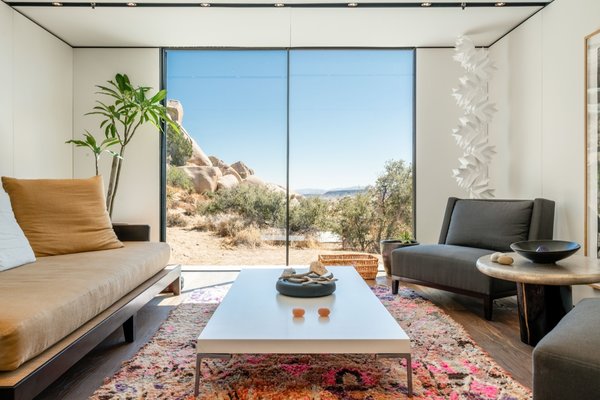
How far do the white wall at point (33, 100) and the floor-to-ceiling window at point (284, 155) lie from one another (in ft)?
3.84

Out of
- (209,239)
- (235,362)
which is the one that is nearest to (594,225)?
(235,362)

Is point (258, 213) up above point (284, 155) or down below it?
below

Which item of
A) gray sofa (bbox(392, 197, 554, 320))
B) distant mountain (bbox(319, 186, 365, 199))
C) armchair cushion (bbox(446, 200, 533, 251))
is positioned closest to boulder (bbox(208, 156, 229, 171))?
distant mountain (bbox(319, 186, 365, 199))

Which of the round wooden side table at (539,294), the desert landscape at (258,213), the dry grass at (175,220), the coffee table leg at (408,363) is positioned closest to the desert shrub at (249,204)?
the desert landscape at (258,213)

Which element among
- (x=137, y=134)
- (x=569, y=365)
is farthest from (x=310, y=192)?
(x=569, y=365)

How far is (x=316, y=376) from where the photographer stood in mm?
2059

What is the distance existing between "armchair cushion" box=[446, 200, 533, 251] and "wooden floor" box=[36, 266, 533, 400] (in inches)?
20.0

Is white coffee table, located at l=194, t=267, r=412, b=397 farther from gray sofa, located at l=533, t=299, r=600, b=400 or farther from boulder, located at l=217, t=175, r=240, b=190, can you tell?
boulder, located at l=217, t=175, r=240, b=190

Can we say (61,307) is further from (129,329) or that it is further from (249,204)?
(249,204)

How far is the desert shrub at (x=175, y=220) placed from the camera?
5.31 meters

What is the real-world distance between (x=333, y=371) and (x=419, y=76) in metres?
4.00

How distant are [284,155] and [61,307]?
12.1 ft

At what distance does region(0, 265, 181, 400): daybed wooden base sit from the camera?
143cm

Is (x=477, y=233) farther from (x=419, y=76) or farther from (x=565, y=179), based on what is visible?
(x=419, y=76)
